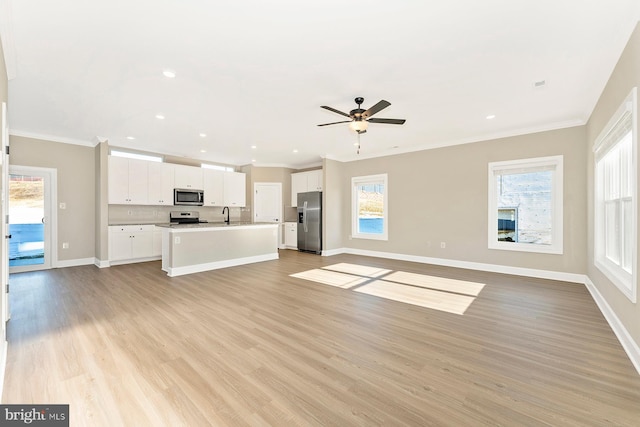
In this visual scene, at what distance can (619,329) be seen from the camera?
2.50m

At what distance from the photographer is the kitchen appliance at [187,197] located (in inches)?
262

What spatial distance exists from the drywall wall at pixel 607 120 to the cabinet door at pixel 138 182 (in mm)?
7618

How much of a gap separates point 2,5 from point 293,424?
3.42m

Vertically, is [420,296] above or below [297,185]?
below

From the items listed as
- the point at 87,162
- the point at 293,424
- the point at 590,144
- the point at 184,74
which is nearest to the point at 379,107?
the point at 184,74

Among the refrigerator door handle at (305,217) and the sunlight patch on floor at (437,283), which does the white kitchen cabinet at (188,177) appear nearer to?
the refrigerator door handle at (305,217)

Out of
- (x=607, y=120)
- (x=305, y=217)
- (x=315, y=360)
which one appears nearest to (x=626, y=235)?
(x=607, y=120)

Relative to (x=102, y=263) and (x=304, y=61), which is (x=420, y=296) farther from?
(x=102, y=263)

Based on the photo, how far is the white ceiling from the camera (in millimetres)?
2049

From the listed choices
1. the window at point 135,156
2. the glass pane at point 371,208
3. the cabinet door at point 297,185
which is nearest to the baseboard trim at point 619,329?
the glass pane at point 371,208

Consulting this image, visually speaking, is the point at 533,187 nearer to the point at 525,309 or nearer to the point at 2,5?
the point at 525,309

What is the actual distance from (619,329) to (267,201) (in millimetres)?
7447

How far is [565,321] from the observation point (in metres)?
2.86

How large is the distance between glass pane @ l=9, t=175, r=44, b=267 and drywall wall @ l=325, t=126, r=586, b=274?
605 cm
